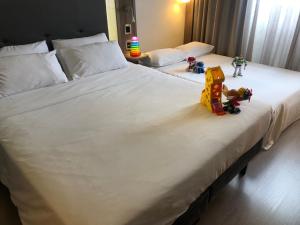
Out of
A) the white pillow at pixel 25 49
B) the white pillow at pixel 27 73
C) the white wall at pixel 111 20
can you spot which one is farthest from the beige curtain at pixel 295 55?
the white pillow at pixel 25 49

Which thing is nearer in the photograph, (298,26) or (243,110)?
(243,110)

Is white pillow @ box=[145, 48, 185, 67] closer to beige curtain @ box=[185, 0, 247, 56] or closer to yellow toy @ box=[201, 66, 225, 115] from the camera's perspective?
beige curtain @ box=[185, 0, 247, 56]

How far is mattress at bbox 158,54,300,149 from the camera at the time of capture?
204 centimetres

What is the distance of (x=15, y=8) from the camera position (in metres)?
2.05

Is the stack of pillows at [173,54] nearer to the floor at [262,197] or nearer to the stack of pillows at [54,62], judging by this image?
the stack of pillows at [54,62]

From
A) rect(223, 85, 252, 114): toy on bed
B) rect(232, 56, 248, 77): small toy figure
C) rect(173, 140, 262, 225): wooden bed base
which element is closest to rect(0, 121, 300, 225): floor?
rect(173, 140, 262, 225): wooden bed base

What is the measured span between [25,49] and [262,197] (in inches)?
90.0

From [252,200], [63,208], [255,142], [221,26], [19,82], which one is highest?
[221,26]

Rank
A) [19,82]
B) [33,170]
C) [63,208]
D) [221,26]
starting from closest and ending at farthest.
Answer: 1. [63,208]
2. [33,170]
3. [19,82]
4. [221,26]

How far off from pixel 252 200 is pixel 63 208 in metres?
1.30

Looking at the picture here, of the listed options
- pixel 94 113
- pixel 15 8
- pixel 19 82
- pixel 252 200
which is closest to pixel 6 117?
pixel 19 82

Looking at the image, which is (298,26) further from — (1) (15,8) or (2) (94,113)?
(1) (15,8)

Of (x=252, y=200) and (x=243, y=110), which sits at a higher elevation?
(x=243, y=110)

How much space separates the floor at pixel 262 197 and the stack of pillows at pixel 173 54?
1.52 metres
